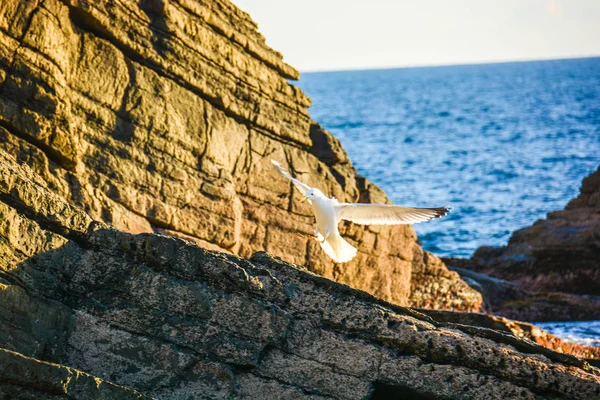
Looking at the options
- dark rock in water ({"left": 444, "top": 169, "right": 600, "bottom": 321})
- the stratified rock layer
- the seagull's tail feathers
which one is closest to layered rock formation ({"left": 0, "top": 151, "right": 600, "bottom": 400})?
the seagull's tail feathers

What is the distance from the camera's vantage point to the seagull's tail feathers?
15055 mm

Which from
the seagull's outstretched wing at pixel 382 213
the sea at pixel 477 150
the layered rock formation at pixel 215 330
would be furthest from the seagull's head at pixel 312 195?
the sea at pixel 477 150

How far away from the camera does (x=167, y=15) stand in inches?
672

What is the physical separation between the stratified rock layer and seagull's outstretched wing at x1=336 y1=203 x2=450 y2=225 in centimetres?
1040

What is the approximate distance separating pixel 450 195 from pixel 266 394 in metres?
51.2

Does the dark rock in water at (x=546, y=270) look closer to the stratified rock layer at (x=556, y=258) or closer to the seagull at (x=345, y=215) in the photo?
the stratified rock layer at (x=556, y=258)

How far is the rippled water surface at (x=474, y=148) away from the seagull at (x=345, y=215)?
2601 cm

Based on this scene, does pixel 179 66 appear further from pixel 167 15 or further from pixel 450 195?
pixel 450 195

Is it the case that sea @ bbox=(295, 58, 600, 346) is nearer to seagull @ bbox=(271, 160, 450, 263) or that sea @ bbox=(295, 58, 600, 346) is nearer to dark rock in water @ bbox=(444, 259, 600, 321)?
dark rock in water @ bbox=(444, 259, 600, 321)

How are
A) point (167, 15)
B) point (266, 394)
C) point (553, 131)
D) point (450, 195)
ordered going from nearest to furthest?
point (266, 394)
point (167, 15)
point (450, 195)
point (553, 131)

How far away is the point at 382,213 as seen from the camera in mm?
14359

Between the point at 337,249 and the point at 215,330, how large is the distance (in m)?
6.17

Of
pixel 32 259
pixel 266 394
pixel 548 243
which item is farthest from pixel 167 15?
pixel 548 243

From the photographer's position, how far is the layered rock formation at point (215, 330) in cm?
895
